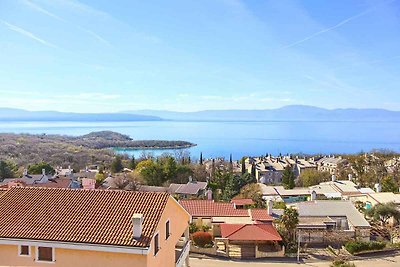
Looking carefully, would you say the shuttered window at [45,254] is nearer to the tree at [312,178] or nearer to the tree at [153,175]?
the tree at [153,175]

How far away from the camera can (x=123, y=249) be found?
11305 mm

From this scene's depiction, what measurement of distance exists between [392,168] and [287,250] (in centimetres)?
3849

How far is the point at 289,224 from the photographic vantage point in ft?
80.5

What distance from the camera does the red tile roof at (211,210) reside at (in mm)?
28234

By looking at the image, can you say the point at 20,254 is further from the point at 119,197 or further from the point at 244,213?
the point at 244,213

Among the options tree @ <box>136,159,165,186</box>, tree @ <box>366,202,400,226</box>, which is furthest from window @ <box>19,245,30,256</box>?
tree @ <box>136,159,165,186</box>

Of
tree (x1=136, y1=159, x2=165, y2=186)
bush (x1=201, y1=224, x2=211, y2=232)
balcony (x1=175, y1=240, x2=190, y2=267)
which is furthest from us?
tree (x1=136, y1=159, x2=165, y2=186)

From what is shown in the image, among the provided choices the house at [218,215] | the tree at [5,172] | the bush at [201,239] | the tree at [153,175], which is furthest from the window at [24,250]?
the tree at [5,172]

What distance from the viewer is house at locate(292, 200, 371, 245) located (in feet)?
84.6

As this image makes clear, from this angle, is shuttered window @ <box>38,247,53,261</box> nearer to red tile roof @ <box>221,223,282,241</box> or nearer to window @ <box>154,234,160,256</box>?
window @ <box>154,234,160,256</box>

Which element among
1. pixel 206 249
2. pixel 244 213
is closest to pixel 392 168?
pixel 244 213

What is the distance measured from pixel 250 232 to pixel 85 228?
43.3ft

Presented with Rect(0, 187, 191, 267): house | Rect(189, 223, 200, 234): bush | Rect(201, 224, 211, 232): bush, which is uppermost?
Rect(0, 187, 191, 267): house

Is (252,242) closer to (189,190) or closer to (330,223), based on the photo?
(330,223)
